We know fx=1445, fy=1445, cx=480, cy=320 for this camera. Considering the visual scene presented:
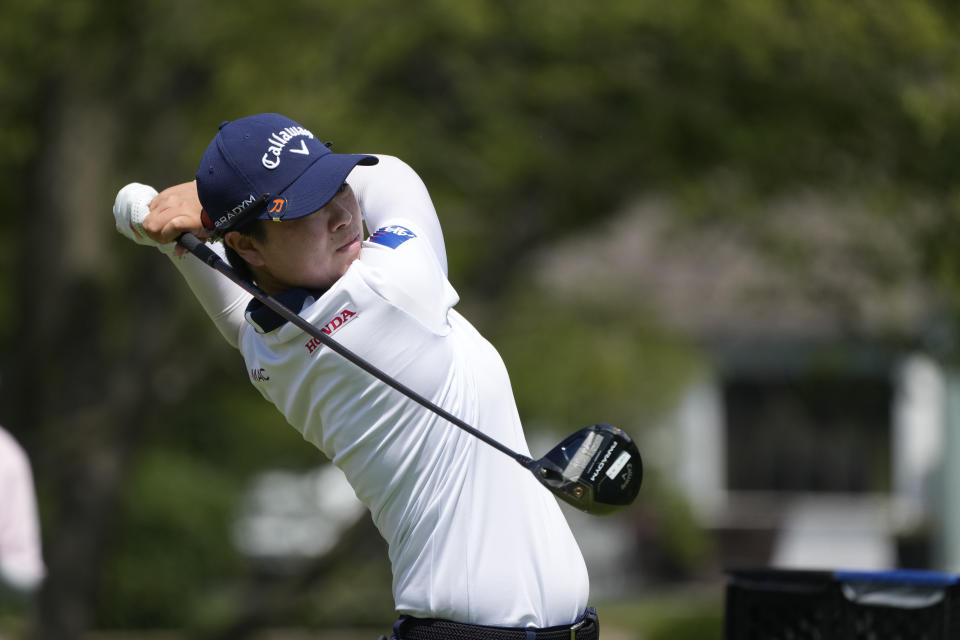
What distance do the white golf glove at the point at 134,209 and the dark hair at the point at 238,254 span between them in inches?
7.1

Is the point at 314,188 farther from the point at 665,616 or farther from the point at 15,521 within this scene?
the point at 665,616

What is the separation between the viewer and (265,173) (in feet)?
8.77

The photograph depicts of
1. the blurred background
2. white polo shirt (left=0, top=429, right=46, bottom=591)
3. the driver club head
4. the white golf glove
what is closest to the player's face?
the white golf glove

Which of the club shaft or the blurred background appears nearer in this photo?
the club shaft

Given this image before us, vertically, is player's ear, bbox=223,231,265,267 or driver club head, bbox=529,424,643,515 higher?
player's ear, bbox=223,231,265,267

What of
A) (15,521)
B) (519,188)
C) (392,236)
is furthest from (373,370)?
(519,188)

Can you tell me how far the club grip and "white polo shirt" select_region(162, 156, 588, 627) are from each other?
0.12 m

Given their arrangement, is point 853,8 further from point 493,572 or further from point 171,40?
point 493,572

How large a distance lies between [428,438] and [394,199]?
54cm

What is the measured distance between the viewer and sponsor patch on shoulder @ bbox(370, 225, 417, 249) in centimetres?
276

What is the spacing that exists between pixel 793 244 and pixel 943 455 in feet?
29.4

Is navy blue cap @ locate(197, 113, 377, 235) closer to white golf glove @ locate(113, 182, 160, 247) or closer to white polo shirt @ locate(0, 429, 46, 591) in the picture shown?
white golf glove @ locate(113, 182, 160, 247)

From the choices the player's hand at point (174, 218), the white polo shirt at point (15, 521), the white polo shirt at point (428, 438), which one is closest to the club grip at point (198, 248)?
the player's hand at point (174, 218)

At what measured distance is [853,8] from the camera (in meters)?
7.12
